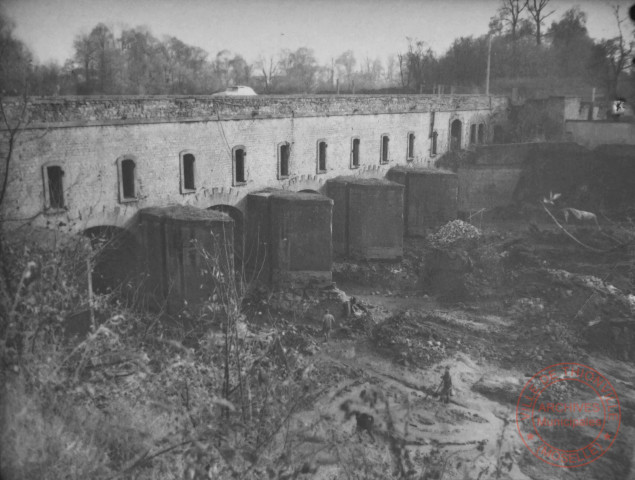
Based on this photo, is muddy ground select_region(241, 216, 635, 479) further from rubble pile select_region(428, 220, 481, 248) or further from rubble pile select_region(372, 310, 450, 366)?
rubble pile select_region(428, 220, 481, 248)

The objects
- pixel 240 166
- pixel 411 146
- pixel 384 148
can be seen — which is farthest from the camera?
pixel 411 146

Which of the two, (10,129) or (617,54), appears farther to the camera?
(617,54)

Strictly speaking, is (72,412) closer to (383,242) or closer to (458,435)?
(458,435)

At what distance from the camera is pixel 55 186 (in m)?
14.4

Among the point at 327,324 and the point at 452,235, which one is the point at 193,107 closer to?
the point at 327,324

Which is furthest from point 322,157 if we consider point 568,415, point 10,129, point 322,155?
point 10,129

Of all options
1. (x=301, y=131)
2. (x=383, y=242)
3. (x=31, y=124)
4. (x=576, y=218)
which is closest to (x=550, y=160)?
(x=576, y=218)

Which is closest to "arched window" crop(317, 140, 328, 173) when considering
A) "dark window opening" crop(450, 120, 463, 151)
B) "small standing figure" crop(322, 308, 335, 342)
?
"small standing figure" crop(322, 308, 335, 342)

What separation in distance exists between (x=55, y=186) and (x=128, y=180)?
6.71 feet

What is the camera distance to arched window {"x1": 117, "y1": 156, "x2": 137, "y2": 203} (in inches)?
616

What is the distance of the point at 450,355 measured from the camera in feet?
47.6

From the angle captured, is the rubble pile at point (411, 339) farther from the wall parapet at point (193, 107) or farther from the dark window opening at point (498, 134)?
the dark window opening at point (498, 134)

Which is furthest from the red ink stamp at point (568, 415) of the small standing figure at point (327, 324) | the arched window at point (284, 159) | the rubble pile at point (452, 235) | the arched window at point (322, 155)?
the arched window at point (322, 155)

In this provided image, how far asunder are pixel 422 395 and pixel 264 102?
11057 mm
